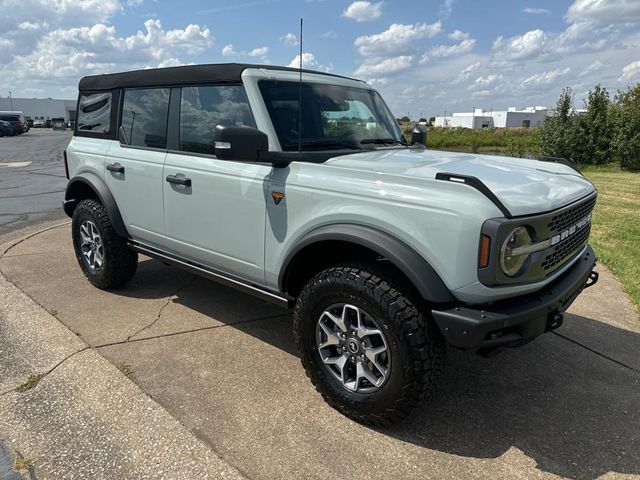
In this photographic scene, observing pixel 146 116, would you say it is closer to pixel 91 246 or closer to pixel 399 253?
pixel 91 246

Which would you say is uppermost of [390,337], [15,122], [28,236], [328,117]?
[15,122]

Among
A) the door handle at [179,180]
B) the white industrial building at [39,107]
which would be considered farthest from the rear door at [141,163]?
the white industrial building at [39,107]

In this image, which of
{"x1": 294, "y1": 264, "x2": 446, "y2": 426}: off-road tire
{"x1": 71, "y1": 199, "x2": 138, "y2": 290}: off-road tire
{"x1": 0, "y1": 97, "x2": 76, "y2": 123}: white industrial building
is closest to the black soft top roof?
{"x1": 71, "y1": 199, "x2": 138, "y2": 290}: off-road tire

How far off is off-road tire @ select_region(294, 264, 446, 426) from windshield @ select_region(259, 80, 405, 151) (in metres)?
1.02

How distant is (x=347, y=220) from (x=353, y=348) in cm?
72

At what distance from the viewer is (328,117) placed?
3.68m

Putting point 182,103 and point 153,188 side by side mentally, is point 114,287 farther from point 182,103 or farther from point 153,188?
point 182,103

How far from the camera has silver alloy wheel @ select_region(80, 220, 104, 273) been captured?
4786 mm

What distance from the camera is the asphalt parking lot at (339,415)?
257cm

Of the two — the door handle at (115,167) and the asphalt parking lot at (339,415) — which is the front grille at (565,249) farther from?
the door handle at (115,167)

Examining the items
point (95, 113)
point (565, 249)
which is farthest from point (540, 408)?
point (95, 113)

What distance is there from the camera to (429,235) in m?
2.45

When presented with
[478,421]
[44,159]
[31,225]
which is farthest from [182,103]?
[44,159]

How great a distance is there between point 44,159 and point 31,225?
47.4 feet
